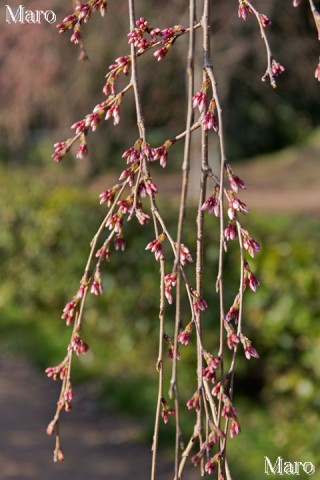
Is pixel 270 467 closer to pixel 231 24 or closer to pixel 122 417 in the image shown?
pixel 122 417

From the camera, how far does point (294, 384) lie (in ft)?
16.6

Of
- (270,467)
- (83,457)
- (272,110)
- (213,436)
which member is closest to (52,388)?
(83,457)

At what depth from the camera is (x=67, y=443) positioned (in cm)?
489

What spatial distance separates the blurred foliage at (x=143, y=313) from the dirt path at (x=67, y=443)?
19 centimetres

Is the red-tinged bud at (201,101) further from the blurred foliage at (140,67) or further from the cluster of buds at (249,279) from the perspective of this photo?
the blurred foliage at (140,67)

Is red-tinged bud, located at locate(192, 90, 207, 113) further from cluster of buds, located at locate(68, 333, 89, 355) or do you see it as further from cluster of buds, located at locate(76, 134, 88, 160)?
cluster of buds, located at locate(68, 333, 89, 355)

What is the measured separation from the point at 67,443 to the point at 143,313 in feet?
5.20

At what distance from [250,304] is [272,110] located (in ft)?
56.0

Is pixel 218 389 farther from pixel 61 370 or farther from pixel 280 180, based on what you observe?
pixel 280 180

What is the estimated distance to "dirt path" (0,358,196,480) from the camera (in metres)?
4.47

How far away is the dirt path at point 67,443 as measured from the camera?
4.47 metres

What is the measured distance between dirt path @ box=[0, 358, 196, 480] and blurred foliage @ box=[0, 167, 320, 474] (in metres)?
0.19

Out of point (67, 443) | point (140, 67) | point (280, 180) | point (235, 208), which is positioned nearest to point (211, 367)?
point (235, 208)

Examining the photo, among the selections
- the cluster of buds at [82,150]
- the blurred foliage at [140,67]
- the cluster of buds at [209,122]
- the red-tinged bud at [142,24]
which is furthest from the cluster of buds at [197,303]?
the blurred foliage at [140,67]
